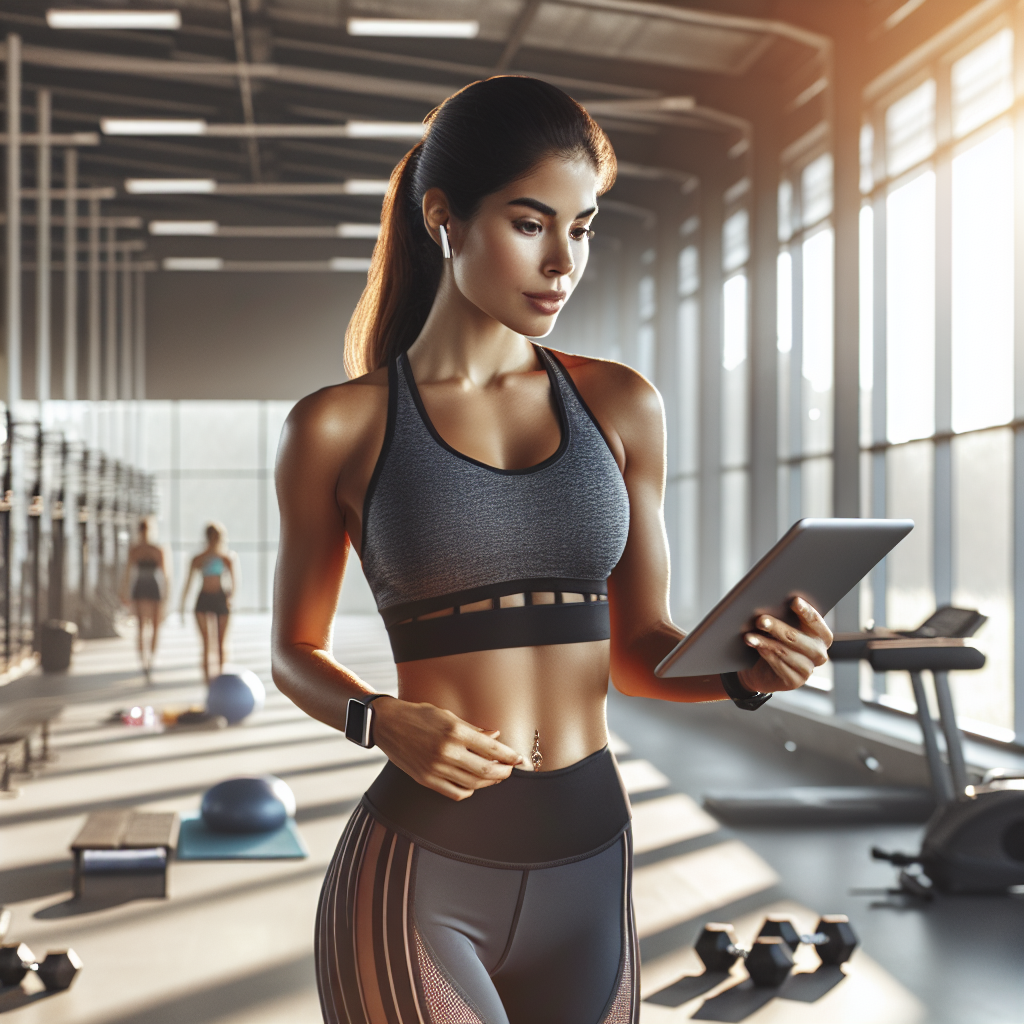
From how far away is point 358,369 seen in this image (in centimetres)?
143

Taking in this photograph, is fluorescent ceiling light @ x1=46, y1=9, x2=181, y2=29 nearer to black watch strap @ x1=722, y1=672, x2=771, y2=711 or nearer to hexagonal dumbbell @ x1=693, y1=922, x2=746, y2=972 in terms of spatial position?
hexagonal dumbbell @ x1=693, y1=922, x2=746, y2=972

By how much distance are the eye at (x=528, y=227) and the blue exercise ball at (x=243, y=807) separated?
461 centimetres

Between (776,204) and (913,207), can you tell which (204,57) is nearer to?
(776,204)

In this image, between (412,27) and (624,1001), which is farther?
(412,27)

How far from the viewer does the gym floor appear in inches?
139

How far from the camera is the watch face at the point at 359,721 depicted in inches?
43.9

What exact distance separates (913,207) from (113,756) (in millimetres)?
6245

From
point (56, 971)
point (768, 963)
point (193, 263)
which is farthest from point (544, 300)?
point (193, 263)

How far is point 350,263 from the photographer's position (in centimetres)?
1769

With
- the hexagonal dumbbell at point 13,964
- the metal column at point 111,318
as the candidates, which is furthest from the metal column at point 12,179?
the hexagonal dumbbell at point 13,964

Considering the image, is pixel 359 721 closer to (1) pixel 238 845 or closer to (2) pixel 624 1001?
(2) pixel 624 1001

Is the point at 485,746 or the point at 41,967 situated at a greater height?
the point at 485,746

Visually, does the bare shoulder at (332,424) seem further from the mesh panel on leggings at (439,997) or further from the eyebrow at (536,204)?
the mesh panel on leggings at (439,997)

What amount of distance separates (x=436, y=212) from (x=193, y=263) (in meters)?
17.4
